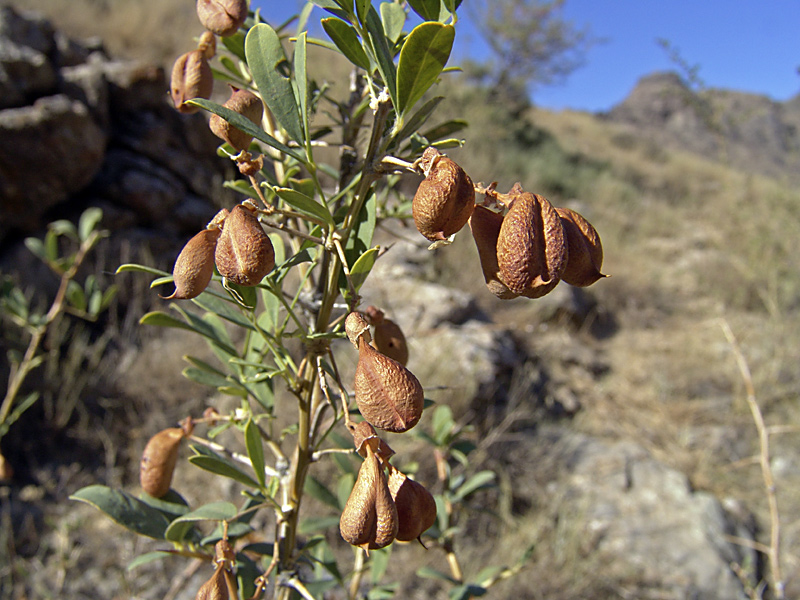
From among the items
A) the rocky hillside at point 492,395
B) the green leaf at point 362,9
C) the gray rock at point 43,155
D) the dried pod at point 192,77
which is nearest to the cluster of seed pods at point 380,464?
the green leaf at point 362,9

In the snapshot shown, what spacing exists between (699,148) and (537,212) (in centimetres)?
1785

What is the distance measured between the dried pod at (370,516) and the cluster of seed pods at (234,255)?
0.16m

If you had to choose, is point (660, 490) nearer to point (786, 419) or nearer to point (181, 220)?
point (786, 419)

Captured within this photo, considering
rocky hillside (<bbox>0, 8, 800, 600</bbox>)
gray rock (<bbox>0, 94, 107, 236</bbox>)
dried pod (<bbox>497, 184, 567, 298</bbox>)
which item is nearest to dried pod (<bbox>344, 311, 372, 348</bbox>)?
dried pod (<bbox>497, 184, 567, 298</bbox>)

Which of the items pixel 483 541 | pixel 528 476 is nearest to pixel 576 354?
pixel 528 476

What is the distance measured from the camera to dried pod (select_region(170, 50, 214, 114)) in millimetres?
515

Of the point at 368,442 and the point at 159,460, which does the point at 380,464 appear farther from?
the point at 159,460

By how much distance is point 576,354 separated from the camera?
3873 mm

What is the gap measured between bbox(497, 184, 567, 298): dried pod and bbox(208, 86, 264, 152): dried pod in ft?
0.73

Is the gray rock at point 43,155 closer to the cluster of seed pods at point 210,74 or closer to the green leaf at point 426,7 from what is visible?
the cluster of seed pods at point 210,74

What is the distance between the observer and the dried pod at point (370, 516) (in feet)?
1.11

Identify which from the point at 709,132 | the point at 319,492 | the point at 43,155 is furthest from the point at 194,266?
the point at 709,132

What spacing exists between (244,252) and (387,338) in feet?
0.60

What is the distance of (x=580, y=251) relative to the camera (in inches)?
14.6
